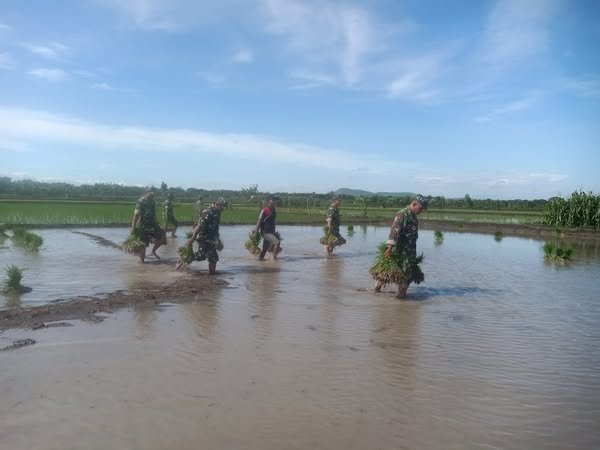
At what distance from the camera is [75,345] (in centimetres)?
579

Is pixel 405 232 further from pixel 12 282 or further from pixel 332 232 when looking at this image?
pixel 332 232

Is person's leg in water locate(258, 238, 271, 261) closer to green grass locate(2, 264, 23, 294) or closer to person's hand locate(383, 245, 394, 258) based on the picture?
person's hand locate(383, 245, 394, 258)

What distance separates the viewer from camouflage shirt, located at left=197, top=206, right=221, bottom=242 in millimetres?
11109

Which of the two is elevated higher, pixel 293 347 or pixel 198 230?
pixel 198 230

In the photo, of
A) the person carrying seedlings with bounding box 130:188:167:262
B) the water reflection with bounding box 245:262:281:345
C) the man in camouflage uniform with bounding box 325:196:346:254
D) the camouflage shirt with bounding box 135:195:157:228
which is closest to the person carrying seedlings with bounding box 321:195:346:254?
the man in camouflage uniform with bounding box 325:196:346:254

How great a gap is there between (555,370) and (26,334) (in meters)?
6.29

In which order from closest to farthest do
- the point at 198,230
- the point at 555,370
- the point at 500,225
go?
the point at 555,370
the point at 198,230
the point at 500,225

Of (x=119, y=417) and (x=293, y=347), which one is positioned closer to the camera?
(x=119, y=417)

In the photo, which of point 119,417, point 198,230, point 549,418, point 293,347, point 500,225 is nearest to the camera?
point 119,417

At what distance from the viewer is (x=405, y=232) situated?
30.0 feet

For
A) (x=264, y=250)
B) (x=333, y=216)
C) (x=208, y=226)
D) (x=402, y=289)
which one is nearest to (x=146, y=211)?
(x=208, y=226)

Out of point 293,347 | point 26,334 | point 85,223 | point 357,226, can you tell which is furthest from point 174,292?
point 357,226

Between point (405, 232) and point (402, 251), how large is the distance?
0.36 meters

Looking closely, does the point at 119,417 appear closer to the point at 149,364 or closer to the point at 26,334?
the point at 149,364
